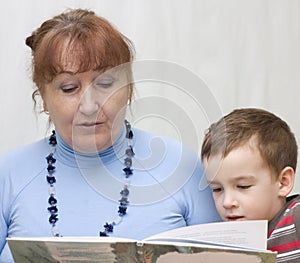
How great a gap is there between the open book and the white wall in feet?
2.27

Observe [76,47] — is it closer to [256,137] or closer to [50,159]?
[50,159]

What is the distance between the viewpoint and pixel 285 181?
1430 mm

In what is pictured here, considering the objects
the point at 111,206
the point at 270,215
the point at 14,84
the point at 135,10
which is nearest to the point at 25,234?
the point at 111,206

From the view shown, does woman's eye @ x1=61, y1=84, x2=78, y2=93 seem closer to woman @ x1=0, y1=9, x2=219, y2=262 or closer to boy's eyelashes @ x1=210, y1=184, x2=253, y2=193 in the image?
woman @ x1=0, y1=9, x2=219, y2=262

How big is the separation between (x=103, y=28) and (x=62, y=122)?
0.22 metres

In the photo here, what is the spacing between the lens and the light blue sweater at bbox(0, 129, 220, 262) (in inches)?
57.4

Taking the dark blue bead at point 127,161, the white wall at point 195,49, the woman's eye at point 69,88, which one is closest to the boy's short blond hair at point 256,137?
the dark blue bead at point 127,161

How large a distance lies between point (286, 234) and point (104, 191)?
40 centimetres

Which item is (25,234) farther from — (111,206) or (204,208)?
(204,208)

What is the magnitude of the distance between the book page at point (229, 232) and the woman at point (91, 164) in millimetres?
207

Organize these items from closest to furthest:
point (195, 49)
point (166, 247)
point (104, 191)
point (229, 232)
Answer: point (166, 247), point (229, 232), point (104, 191), point (195, 49)

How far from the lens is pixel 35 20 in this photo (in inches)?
80.6

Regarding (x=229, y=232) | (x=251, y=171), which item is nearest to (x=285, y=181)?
(x=251, y=171)

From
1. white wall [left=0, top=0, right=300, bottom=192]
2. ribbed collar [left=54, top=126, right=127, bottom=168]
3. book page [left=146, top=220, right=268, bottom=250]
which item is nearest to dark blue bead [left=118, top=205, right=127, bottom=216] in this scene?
ribbed collar [left=54, top=126, right=127, bottom=168]
